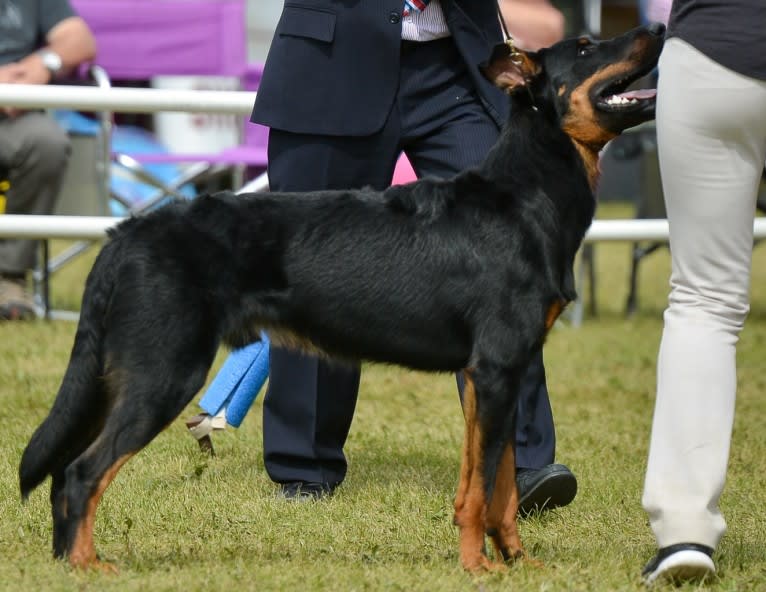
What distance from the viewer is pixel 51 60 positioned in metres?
8.10

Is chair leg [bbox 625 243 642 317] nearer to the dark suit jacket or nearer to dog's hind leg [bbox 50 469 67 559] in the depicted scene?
the dark suit jacket

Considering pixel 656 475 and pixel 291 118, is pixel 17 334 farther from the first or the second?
pixel 656 475

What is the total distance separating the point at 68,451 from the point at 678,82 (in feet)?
6.32

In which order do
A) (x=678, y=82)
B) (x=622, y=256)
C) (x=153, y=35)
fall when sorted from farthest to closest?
(x=622, y=256) < (x=153, y=35) < (x=678, y=82)

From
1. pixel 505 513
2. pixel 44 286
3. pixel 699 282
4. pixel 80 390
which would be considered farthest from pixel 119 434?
pixel 44 286

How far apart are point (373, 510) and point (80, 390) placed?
1244 mm

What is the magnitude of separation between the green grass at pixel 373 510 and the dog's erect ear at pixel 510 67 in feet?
4.51

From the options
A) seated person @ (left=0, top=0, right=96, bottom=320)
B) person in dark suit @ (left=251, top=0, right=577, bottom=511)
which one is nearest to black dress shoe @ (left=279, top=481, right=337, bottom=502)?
person in dark suit @ (left=251, top=0, right=577, bottom=511)

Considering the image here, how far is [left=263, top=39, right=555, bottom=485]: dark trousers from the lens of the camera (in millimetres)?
4371

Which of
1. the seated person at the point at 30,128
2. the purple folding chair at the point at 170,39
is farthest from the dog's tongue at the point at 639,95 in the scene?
the purple folding chair at the point at 170,39

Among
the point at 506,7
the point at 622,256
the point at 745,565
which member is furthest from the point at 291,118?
the point at 622,256

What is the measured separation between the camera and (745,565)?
379 cm

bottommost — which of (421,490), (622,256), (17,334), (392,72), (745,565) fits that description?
(622,256)

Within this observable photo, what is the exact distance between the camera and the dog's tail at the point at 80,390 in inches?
142
